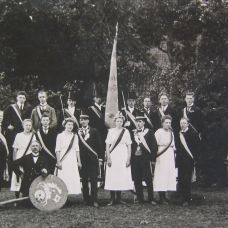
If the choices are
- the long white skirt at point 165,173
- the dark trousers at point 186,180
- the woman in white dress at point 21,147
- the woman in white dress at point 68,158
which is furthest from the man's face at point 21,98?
the dark trousers at point 186,180

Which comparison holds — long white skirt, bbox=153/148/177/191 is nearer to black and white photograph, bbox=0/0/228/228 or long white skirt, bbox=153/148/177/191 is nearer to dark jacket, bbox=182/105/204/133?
black and white photograph, bbox=0/0/228/228

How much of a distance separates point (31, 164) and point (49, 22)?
9438mm

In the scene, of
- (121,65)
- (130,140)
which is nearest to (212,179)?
(130,140)

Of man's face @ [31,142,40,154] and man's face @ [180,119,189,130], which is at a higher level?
man's face @ [180,119,189,130]

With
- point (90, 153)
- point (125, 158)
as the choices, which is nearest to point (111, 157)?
point (125, 158)

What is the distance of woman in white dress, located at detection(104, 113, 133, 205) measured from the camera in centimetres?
1092

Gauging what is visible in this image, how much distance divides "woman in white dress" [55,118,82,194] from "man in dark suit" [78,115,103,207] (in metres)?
0.12

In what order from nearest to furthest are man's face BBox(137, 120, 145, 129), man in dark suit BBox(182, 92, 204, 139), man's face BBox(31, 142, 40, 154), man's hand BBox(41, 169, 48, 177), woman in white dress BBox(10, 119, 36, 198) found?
man's hand BBox(41, 169, 48, 177) < man's face BBox(31, 142, 40, 154) < woman in white dress BBox(10, 119, 36, 198) < man's face BBox(137, 120, 145, 129) < man in dark suit BBox(182, 92, 204, 139)

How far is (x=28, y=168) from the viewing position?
10594mm

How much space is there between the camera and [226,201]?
449 inches

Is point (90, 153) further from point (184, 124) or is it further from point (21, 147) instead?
point (184, 124)

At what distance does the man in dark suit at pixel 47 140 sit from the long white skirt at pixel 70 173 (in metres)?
0.46

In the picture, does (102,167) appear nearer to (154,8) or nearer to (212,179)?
(212,179)

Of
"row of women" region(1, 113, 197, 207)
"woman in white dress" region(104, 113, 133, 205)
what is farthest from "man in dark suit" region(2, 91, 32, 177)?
"woman in white dress" region(104, 113, 133, 205)
